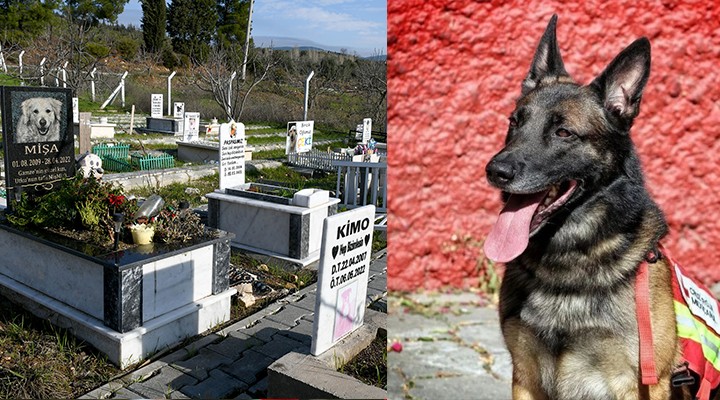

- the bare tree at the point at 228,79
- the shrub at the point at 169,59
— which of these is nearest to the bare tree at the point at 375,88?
A: the bare tree at the point at 228,79

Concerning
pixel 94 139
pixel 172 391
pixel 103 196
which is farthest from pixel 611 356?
pixel 94 139

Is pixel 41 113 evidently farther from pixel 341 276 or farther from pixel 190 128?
pixel 190 128

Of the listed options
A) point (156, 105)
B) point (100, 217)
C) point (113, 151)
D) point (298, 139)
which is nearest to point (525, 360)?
point (100, 217)

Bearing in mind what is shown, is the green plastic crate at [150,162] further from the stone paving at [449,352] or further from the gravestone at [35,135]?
the stone paving at [449,352]

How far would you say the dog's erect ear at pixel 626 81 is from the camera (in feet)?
3.71

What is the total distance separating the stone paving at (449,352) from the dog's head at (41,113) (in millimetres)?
6329

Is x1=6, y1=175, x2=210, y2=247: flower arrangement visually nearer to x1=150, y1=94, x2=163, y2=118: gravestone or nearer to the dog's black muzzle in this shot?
the dog's black muzzle

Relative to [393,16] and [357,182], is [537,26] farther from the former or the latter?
[357,182]

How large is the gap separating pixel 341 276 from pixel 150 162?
1186cm

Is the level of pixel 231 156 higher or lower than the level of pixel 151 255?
higher

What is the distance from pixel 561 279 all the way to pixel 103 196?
5.58 m

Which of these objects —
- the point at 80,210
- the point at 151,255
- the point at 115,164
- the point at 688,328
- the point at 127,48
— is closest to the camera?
the point at 688,328

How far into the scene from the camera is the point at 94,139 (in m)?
19.3

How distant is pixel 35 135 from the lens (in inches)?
265
